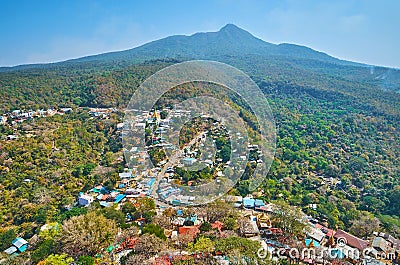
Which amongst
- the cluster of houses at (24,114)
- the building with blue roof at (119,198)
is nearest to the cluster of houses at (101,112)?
the cluster of houses at (24,114)

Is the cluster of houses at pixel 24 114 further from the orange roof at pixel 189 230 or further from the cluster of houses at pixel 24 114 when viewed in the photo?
the orange roof at pixel 189 230

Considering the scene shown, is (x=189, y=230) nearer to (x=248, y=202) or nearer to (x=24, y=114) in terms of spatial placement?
(x=248, y=202)

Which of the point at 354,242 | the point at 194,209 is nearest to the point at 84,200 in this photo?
the point at 194,209

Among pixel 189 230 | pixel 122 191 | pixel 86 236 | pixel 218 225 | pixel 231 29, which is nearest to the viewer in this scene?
pixel 86 236

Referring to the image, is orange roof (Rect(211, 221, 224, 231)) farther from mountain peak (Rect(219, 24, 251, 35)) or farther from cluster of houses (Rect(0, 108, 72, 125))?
mountain peak (Rect(219, 24, 251, 35))

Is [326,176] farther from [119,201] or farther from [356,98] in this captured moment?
[356,98]

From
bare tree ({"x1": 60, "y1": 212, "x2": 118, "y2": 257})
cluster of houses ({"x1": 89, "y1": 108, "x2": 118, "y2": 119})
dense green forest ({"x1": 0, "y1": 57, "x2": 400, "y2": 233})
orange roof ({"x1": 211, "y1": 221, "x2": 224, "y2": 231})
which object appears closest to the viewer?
bare tree ({"x1": 60, "y1": 212, "x2": 118, "y2": 257})

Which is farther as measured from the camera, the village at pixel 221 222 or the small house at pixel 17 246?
the small house at pixel 17 246

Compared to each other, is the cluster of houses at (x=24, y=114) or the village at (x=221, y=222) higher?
the cluster of houses at (x=24, y=114)

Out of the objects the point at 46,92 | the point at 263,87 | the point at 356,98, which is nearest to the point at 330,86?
the point at 356,98

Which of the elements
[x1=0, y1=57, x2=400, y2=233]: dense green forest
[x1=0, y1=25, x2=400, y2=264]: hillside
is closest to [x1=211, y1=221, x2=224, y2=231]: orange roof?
[x1=0, y1=25, x2=400, y2=264]: hillside

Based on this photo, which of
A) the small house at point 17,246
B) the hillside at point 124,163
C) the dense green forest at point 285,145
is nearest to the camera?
the small house at point 17,246

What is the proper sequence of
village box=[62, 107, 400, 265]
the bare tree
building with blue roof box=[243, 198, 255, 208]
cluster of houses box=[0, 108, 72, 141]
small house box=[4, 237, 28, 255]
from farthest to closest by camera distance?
cluster of houses box=[0, 108, 72, 141], building with blue roof box=[243, 198, 255, 208], small house box=[4, 237, 28, 255], village box=[62, 107, 400, 265], the bare tree
